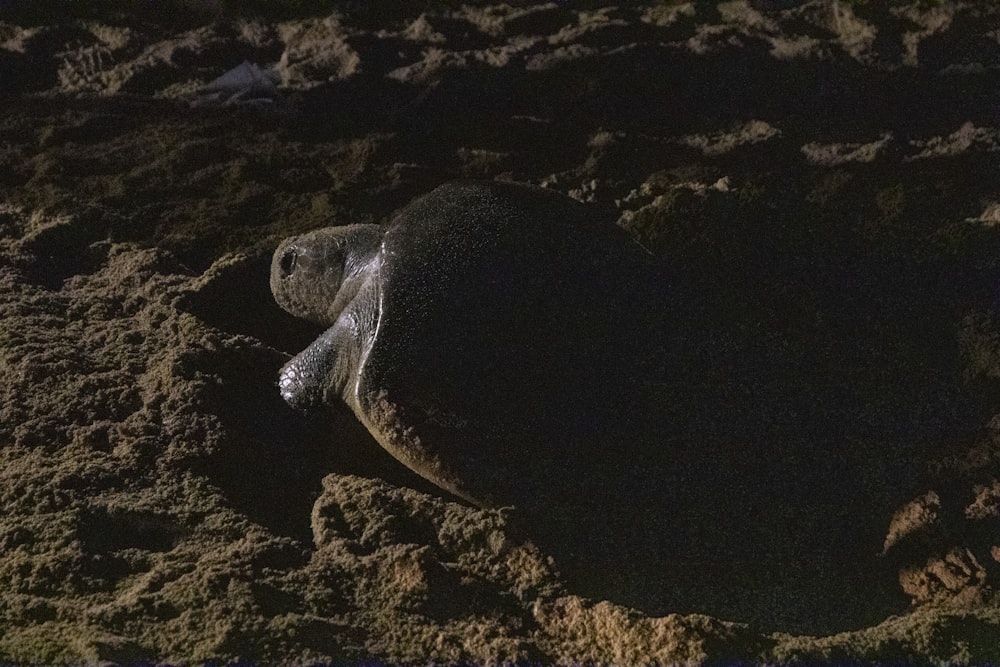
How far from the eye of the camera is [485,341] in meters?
1.78

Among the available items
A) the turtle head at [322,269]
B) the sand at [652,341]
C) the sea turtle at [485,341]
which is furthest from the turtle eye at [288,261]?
the sea turtle at [485,341]

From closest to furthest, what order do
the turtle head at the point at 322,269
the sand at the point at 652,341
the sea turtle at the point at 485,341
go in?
the sand at the point at 652,341, the sea turtle at the point at 485,341, the turtle head at the point at 322,269

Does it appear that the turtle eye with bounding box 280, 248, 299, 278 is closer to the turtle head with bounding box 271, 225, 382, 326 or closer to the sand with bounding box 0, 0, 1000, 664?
the turtle head with bounding box 271, 225, 382, 326

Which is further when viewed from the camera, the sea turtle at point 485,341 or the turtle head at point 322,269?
the turtle head at point 322,269

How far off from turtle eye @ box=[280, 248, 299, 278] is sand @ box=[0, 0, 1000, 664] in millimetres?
129

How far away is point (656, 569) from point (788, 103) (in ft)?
6.04

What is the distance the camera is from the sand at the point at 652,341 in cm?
147

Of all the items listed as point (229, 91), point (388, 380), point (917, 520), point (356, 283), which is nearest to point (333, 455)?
point (388, 380)

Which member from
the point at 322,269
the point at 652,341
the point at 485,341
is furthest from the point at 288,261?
the point at 652,341

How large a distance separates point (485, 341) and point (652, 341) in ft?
1.04

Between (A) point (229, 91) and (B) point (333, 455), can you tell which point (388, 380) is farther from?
(A) point (229, 91)

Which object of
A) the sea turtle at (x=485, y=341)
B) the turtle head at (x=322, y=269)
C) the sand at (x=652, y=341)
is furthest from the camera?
the turtle head at (x=322, y=269)

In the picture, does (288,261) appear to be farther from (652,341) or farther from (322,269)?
(652,341)

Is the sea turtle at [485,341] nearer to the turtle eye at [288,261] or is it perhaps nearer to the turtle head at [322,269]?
the turtle head at [322,269]
